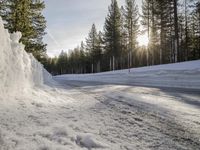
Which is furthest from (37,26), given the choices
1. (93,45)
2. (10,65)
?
(93,45)

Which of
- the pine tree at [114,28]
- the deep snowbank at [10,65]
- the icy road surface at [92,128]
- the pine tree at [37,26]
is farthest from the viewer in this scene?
the pine tree at [114,28]

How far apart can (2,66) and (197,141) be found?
160 inches

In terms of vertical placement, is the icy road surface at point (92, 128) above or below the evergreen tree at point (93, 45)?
below

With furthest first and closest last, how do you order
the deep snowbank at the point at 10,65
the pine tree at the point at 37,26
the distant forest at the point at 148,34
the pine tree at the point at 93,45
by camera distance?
the pine tree at the point at 93,45 → the distant forest at the point at 148,34 → the pine tree at the point at 37,26 → the deep snowbank at the point at 10,65

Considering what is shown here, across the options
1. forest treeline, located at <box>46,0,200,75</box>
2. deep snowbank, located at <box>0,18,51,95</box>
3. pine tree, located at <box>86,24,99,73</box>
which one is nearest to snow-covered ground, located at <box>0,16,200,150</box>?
deep snowbank, located at <box>0,18,51,95</box>

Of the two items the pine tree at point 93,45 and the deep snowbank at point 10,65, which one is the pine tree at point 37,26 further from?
the pine tree at point 93,45

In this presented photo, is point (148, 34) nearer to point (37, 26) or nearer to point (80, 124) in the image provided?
point (37, 26)

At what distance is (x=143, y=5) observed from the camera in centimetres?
5309

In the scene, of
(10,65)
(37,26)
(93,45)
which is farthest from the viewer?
(93,45)

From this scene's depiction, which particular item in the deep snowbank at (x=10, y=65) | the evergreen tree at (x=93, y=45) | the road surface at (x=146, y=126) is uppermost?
the evergreen tree at (x=93, y=45)

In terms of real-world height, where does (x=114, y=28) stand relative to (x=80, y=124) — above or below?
above

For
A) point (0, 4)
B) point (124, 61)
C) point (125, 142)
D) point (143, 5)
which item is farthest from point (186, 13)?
point (125, 142)

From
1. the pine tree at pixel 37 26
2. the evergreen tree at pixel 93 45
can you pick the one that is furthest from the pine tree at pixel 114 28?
the pine tree at pixel 37 26

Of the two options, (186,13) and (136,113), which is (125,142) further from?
(186,13)
